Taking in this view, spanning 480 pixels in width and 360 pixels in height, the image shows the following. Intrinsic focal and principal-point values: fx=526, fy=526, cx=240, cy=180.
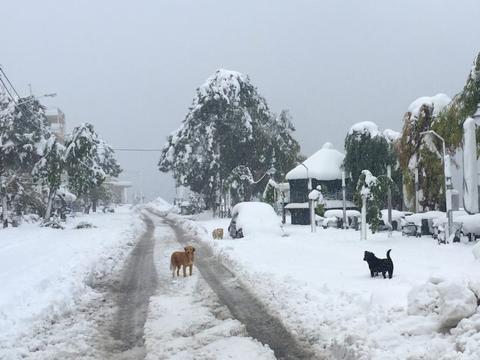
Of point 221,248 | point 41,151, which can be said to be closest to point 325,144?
point 41,151

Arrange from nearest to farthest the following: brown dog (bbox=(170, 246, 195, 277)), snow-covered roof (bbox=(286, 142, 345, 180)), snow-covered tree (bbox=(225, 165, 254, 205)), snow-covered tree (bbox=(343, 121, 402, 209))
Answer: brown dog (bbox=(170, 246, 195, 277))
snow-covered tree (bbox=(343, 121, 402, 209))
snow-covered roof (bbox=(286, 142, 345, 180))
snow-covered tree (bbox=(225, 165, 254, 205))

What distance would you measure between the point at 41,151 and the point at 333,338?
122 feet

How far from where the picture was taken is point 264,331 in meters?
8.16

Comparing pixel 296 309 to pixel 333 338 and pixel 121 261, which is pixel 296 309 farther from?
pixel 121 261

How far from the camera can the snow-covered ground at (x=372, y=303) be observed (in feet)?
21.2

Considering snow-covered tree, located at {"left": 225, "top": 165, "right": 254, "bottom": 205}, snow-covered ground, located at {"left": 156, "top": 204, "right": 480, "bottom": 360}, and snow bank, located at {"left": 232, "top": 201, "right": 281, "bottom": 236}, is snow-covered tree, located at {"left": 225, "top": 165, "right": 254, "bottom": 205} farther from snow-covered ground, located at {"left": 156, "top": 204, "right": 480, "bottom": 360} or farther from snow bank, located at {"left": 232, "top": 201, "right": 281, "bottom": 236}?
snow-covered ground, located at {"left": 156, "top": 204, "right": 480, "bottom": 360}

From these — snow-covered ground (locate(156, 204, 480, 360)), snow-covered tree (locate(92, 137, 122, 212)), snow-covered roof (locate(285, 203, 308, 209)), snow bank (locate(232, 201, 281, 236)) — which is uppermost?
snow-covered tree (locate(92, 137, 122, 212))

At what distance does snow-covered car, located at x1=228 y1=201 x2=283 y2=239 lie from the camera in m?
27.0

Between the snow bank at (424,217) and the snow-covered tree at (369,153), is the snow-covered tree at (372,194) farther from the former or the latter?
the snow-covered tree at (369,153)

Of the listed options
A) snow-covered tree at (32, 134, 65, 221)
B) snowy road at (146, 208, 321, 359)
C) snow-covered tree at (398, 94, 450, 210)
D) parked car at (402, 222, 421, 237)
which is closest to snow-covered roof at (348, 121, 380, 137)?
snow-covered tree at (398, 94, 450, 210)

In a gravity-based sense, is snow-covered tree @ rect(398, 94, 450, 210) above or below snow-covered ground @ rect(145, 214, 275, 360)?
above

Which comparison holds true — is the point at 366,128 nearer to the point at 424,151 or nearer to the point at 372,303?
the point at 424,151

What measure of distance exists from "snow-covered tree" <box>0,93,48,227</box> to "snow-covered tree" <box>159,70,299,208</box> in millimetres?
18059

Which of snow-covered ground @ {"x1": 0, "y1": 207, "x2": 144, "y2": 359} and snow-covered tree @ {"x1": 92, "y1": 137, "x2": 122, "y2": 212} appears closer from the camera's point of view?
snow-covered ground @ {"x1": 0, "y1": 207, "x2": 144, "y2": 359}
